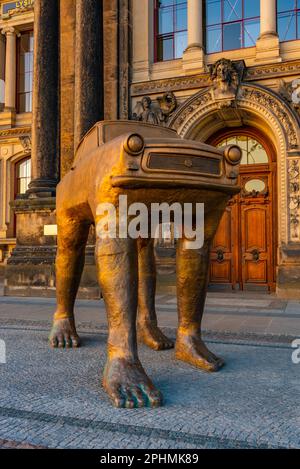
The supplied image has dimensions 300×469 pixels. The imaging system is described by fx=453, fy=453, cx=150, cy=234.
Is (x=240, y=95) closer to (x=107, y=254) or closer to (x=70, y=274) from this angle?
(x=70, y=274)

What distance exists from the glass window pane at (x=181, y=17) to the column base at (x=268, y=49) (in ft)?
7.39

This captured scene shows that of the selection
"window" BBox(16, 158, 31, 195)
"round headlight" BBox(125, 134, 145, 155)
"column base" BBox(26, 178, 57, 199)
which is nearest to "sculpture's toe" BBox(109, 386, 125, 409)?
"round headlight" BBox(125, 134, 145, 155)

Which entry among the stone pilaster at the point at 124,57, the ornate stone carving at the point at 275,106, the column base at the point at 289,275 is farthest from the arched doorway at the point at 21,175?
the column base at the point at 289,275

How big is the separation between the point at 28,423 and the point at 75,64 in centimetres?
982

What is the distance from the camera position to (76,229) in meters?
3.77

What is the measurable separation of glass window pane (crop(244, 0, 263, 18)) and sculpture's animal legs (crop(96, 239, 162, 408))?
987 cm

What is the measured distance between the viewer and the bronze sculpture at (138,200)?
2.61m

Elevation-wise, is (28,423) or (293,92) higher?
(293,92)

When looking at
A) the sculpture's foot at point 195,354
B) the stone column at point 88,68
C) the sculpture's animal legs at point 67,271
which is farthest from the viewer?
the stone column at point 88,68

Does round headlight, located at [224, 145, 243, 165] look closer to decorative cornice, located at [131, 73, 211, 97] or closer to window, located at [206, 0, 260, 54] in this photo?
decorative cornice, located at [131, 73, 211, 97]

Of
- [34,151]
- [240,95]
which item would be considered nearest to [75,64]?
[34,151]

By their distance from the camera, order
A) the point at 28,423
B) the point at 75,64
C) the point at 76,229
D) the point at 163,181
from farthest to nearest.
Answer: the point at 75,64 → the point at 76,229 → the point at 163,181 → the point at 28,423

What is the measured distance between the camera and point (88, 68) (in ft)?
33.3

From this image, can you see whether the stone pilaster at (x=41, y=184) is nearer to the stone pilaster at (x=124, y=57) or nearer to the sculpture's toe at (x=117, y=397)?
the stone pilaster at (x=124, y=57)
